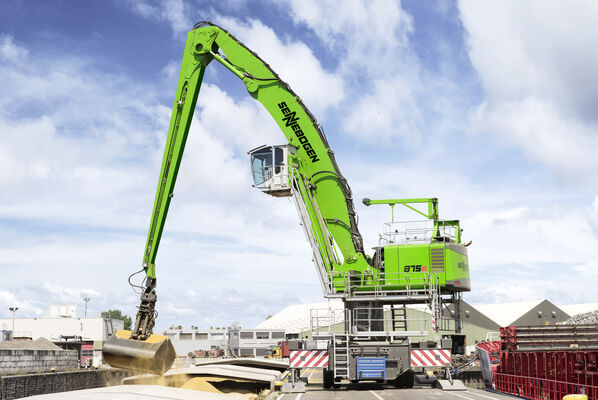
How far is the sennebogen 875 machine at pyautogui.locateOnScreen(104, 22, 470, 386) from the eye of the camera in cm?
2100

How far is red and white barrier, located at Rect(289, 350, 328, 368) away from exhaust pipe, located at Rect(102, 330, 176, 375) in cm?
474

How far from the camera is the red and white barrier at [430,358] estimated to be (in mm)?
20703

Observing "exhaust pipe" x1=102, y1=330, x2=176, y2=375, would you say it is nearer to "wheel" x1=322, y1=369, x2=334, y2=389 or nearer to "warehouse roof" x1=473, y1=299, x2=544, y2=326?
"wheel" x1=322, y1=369, x2=334, y2=389

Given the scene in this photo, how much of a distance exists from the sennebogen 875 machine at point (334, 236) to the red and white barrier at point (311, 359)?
0.88 ft

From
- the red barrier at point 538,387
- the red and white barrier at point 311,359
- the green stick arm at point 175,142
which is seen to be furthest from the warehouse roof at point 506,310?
the green stick arm at point 175,142

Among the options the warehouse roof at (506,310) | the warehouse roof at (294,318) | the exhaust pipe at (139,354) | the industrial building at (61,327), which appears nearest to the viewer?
the exhaust pipe at (139,354)

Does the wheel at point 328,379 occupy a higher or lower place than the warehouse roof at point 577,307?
lower

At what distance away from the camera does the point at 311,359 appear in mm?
21328

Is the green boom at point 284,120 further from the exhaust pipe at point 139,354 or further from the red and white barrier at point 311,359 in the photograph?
the exhaust pipe at point 139,354

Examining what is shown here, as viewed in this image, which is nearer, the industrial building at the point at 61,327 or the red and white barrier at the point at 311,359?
the red and white barrier at the point at 311,359

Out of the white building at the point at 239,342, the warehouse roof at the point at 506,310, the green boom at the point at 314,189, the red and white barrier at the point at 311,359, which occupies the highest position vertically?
the green boom at the point at 314,189

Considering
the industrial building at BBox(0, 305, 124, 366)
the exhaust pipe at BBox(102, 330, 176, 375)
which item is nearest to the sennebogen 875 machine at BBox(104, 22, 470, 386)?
the exhaust pipe at BBox(102, 330, 176, 375)

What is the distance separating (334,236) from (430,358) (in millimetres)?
5366

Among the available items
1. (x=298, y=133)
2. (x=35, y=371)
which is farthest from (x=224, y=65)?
(x=35, y=371)
